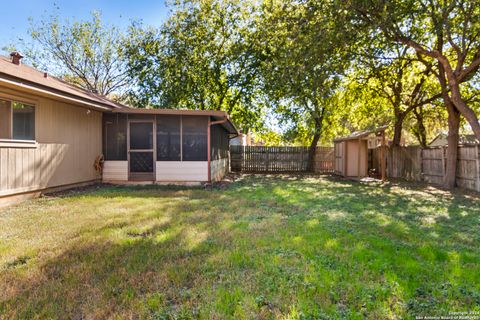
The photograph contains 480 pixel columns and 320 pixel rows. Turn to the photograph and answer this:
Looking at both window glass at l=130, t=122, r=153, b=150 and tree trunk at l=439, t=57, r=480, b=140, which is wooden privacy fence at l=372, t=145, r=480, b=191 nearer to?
tree trunk at l=439, t=57, r=480, b=140

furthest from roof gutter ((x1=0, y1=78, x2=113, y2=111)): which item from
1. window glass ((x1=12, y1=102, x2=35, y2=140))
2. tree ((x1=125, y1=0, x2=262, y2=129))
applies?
tree ((x1=125, y1=0, x2=262, y2=129))

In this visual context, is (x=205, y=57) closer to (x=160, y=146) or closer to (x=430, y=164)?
(x=160, y=146)

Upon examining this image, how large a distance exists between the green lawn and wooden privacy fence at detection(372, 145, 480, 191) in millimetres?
4579

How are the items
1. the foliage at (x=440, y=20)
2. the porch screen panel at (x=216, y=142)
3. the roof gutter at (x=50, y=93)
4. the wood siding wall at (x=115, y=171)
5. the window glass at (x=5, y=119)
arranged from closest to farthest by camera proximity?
the roof gutter at (x=50, y=93) → the window glass at (x=5, y=119) → the foliage at (x=440, y=20) → the wood siding wall at (x=115, y=171) → the porch screen panel at (x=216, y=142)

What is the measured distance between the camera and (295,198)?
7375 mm

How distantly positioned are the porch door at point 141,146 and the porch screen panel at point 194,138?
1.07 meters

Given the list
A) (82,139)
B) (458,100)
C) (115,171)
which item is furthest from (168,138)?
(458,100)

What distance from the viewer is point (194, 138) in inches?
371

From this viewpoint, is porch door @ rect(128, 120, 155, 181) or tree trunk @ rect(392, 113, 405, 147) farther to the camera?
tree trunk @ rect(392, 113, 405, 147)

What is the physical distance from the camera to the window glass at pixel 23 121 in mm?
6320

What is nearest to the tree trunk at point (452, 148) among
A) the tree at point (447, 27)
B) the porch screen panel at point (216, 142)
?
the tree at point (447, 27)

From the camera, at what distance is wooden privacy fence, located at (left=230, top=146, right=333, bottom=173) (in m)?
17.3

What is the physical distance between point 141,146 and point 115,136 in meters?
0.98

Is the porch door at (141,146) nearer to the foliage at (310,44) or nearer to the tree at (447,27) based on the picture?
the foliage at (310,44)
